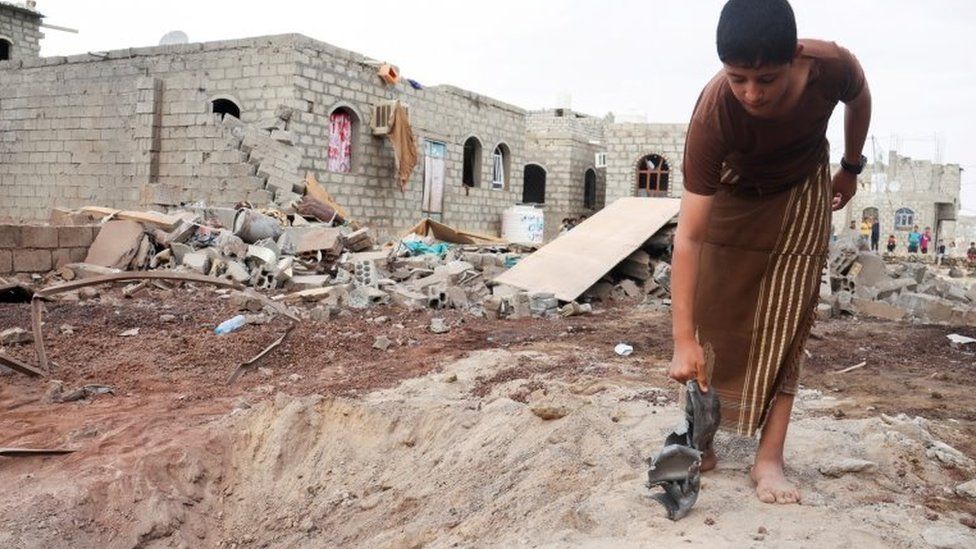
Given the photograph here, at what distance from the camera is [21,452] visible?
359 centimetres

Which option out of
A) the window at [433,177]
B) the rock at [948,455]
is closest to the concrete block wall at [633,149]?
the window at [433,177]

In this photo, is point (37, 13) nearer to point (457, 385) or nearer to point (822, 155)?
point (457, 385)

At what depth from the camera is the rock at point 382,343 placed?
6.08 metres

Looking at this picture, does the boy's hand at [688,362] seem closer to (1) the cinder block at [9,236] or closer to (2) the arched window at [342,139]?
(1) the cinder block at [9,236]

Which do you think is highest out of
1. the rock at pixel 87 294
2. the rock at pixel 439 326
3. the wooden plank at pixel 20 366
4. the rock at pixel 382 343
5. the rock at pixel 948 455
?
the rock at pixel 948 455

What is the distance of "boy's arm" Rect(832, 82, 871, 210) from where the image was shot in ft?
7.32

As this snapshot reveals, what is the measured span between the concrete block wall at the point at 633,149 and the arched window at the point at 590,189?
113 inches

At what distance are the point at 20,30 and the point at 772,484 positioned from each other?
2791 centimetres

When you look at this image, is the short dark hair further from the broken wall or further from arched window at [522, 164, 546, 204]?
arched window at [522, 164, 546, 204]

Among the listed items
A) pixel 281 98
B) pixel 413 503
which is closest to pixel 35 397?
pixel 413 503

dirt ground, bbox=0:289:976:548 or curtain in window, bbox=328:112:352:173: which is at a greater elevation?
curtain in window, bbox=328:112:352:173

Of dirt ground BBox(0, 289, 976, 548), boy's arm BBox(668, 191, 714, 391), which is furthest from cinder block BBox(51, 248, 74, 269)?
boy's arm BBox(668, 191, 714, 391)

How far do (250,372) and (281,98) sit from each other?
9.30 metres

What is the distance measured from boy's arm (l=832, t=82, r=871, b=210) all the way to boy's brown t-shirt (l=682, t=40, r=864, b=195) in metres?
0.05
